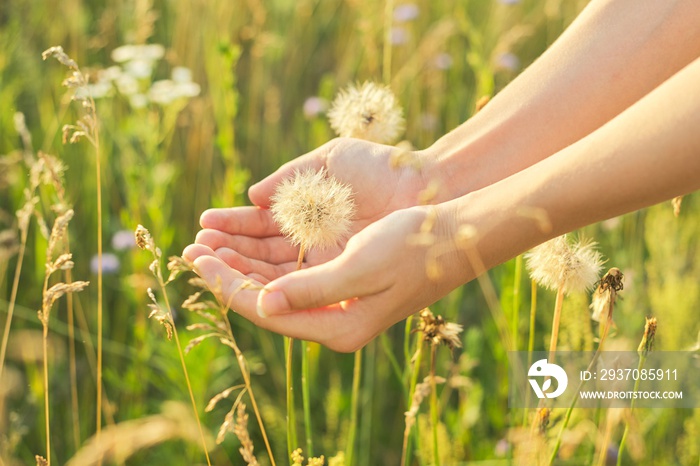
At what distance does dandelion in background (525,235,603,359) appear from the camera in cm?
100

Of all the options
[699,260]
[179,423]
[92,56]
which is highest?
[92,56]

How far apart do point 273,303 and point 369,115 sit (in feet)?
1.67

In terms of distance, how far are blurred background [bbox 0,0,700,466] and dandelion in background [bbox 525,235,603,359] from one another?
0.12m

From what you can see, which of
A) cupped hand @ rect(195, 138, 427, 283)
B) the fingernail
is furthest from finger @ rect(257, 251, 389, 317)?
cupped hand @ rect(195, 138, 427, 283)

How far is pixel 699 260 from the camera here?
194 cm

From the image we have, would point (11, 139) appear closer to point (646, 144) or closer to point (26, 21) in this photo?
point (26, 21)

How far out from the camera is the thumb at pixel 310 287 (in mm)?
944

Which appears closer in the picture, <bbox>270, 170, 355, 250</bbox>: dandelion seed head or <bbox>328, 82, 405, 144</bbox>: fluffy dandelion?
<bbox>270, 170, 355, 250</bbox>: dandelion seed head

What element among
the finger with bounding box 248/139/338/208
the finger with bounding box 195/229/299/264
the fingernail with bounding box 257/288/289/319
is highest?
the finger with bounding box 248/139/338/208

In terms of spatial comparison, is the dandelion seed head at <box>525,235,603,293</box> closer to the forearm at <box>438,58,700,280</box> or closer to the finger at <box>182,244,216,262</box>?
the forearm at <box>438,58,700,280</box>

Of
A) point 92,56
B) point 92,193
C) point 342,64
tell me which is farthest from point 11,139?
point 342,64

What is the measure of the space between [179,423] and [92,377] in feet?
3.01

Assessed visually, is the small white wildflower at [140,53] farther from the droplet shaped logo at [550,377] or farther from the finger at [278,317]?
the droplet shaped logo at [550,377]

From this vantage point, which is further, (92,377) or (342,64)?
(342,64)
